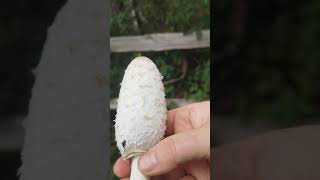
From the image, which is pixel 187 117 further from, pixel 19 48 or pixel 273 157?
pixel 19 48

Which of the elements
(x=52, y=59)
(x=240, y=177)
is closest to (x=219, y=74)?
(x=240, y=177)

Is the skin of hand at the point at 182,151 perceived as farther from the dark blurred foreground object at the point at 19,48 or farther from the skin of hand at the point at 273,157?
the dark blurred foreground object at the point at 19,48

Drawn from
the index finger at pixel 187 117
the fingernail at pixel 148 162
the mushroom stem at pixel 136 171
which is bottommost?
the mushroom stem at pixel 136 171

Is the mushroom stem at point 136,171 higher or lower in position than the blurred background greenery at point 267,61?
lower

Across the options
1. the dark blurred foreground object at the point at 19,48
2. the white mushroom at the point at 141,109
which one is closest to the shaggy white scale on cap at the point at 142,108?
the white mushroom at the point at 141,109

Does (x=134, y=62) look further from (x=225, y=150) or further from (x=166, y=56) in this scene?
(x=225, y=150)

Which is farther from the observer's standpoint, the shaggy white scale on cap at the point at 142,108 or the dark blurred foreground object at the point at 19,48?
the dark blurred foreground object at the point at 19,48

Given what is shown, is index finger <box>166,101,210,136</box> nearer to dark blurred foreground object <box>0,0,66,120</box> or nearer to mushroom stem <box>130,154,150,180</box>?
mushroom stem <box>130,154,150,180</box>

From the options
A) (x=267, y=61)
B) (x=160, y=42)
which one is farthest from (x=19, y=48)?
(x=267, y=61)

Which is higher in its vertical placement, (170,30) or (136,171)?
(170,30)
